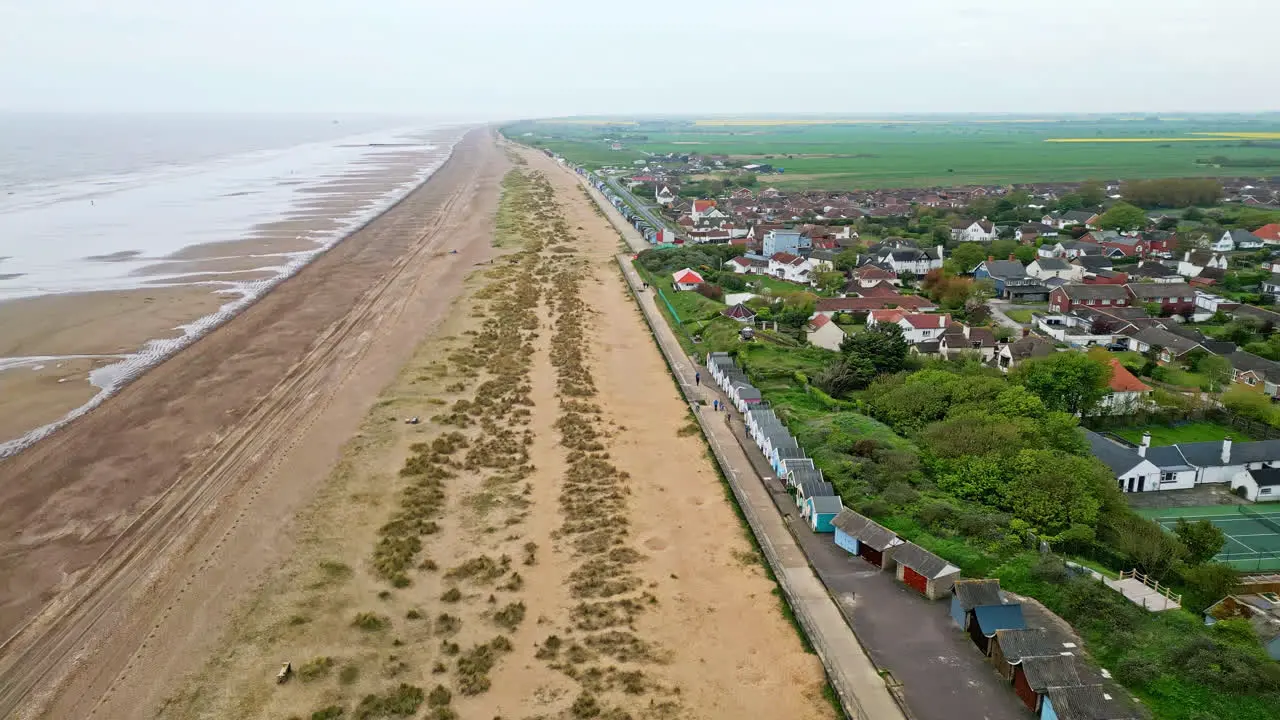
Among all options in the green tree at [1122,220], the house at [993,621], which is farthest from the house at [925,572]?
the green tree at [1122,220]

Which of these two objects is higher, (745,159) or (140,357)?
(745,159)

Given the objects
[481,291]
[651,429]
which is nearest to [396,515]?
[651,429]

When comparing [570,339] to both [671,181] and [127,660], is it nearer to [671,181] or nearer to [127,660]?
[127,660]

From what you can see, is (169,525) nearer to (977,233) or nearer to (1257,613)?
(1257,613)

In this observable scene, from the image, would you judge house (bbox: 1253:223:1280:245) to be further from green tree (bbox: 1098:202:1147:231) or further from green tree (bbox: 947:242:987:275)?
green tree (bbox: 947:242:987:275)

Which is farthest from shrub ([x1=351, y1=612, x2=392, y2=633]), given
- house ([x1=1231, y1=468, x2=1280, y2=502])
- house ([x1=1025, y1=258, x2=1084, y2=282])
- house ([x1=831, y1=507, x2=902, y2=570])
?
house ([x1=1025, y1=258, x2=1084, y2=282])

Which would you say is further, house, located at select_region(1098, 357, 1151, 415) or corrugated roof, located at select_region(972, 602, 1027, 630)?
house, located at select_region(1098, 357, 1151, 415)

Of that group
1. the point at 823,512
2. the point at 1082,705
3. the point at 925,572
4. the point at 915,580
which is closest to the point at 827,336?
the point at 823,512
